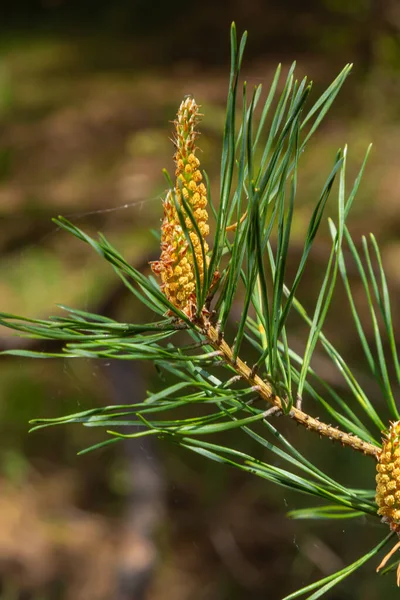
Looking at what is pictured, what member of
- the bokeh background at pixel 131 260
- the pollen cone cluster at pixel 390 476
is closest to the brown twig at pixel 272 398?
the pollen cone cluster at pixel 390 476

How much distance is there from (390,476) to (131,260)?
0.97m

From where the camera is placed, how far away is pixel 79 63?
1.85 m

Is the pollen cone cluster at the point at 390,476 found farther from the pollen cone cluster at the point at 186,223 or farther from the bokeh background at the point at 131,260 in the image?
the bokeh background at the point at 131,260

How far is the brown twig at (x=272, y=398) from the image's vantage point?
28 centimetres

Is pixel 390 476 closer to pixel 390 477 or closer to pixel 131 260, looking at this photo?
pixel 390 477

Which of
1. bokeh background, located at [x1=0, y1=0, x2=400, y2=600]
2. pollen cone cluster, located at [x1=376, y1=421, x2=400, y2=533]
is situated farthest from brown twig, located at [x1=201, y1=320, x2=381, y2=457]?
bokeh background, located at [x1=0, y1=0, x2=400, y2=600]

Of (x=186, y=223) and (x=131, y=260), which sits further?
(x=131, y=260)

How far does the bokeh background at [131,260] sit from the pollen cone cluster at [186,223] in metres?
0.86

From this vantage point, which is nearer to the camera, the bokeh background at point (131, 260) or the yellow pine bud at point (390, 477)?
the yellow pine bud at point (390, 477)

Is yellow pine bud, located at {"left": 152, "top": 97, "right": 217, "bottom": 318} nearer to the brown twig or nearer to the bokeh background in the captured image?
the brown twig

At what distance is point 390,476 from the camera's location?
273 mm

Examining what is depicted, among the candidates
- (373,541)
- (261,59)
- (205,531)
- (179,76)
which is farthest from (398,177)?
(205,531)

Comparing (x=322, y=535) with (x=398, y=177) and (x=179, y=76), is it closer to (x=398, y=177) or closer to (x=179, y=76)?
(x=398, y=177)

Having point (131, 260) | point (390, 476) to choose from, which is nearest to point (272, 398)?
point (390, 476)
